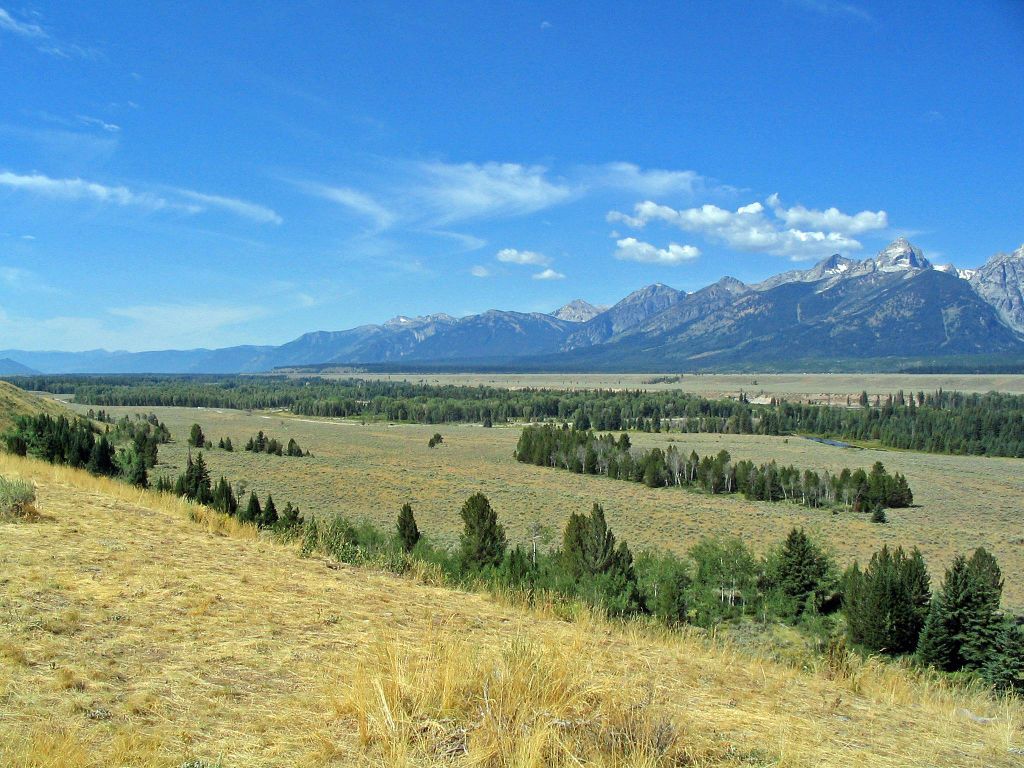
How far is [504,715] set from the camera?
4387 millimetres

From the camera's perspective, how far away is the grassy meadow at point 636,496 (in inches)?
1762

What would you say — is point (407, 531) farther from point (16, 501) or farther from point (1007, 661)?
point (1007, 661)

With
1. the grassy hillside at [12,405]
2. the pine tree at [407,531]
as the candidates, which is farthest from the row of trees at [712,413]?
the pine tree at [407,531]

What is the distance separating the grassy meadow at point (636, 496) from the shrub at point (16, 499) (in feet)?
97.4

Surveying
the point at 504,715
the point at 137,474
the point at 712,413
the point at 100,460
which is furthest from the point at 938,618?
the point at 712,413

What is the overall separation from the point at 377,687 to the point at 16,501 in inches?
318

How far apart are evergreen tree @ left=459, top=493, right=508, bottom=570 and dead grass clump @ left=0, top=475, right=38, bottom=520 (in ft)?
59.1

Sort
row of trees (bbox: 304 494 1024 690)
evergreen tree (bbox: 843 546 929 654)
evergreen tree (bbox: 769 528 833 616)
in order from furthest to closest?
1. evergreen tree (bbox: 769 528 833 616)
2. evergreen tree (bbox: 843 546 929 654)
3. row of trees (bbox: 304 494 1024 690)

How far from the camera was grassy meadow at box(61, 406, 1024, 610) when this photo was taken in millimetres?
44750

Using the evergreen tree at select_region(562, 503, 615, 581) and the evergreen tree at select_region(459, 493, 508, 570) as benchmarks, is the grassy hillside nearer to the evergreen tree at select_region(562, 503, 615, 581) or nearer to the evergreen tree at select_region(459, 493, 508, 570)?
the evergreen tree at select_region(459, 493, 508, 570)

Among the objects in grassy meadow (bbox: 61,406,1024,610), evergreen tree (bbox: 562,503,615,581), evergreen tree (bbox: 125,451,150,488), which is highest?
evergreen tree (bbox: 125,451,150,488)

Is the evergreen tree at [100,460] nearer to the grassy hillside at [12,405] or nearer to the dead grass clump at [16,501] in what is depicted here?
the grassy hillside at [12,405]

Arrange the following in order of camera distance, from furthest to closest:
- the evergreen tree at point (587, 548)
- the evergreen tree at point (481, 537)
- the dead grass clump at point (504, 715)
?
the evergreen tree at point (481, 537) < the evergreen tree at point (587, 548) < the dead grass clump at point (504, 715)

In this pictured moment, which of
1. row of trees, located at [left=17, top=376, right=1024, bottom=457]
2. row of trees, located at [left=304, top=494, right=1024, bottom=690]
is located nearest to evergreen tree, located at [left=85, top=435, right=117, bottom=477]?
row of trees, located at [left=304, top=494, right=1024, bottom=690]
